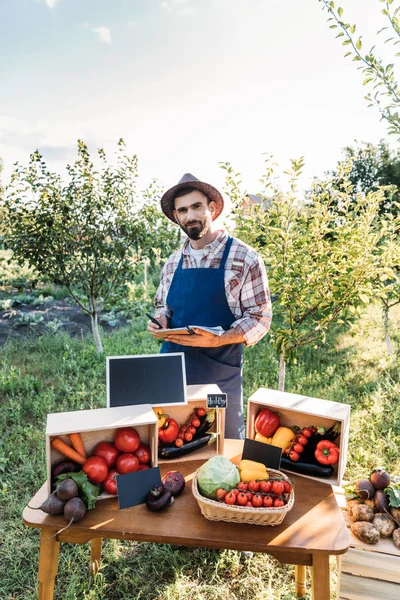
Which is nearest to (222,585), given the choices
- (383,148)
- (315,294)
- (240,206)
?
(315,294)

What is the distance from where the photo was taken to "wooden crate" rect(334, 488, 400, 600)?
1793 millimetres

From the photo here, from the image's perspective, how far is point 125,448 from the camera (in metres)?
1.83

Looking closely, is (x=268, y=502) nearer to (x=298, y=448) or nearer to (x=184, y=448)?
(x=298, y=448)

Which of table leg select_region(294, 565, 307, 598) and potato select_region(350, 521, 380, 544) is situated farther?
table leg select_region(294, 565, 307, 598)

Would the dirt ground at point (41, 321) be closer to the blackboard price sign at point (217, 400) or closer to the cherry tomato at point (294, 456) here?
the blackboard price sign at point (217, 400)

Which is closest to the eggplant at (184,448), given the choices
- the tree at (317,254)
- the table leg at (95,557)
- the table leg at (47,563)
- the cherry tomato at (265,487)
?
the cherry tomato at (265,487)

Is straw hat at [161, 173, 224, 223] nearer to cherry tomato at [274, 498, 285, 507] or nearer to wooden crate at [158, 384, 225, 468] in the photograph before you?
wooden crate at [158, 384, 225, 468]

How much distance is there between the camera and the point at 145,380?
203 cm

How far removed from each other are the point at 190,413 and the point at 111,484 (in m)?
0.53

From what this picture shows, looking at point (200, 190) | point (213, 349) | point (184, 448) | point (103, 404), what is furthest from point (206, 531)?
point (103, 404)

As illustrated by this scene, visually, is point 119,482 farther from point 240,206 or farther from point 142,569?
point 240,206

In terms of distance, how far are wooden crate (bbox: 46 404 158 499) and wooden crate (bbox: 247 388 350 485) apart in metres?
0.50

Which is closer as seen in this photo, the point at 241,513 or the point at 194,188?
the point at 241,513

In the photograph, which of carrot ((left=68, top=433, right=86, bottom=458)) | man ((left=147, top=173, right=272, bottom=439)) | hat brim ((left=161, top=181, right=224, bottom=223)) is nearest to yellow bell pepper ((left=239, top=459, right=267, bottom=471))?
carrot ((left=68, top=433, right=86, bottom=458))
